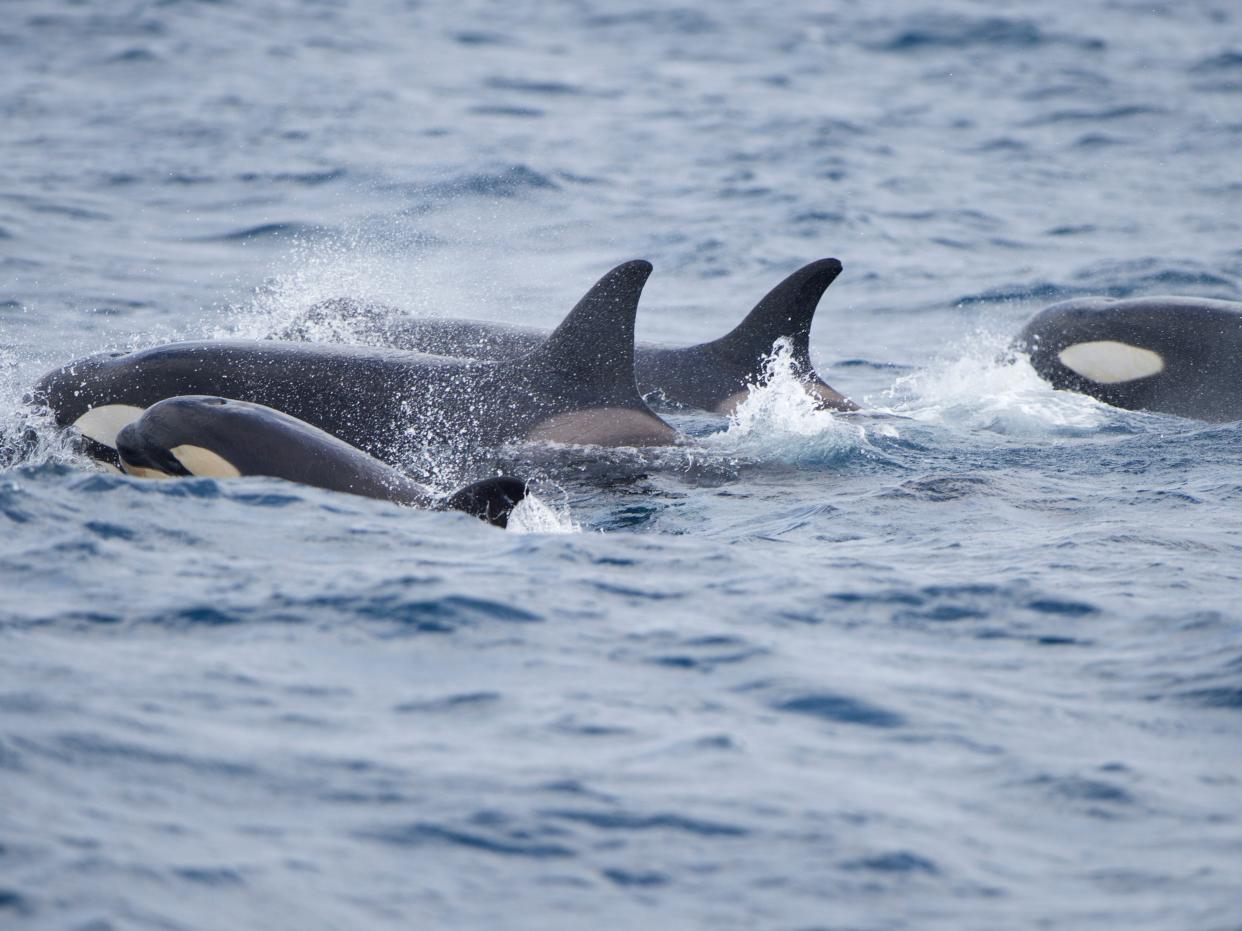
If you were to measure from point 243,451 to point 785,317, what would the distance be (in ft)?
15.3

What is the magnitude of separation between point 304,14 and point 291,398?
24434 mm

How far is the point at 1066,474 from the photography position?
10219 mm

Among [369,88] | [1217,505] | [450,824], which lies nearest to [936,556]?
[1217,505]

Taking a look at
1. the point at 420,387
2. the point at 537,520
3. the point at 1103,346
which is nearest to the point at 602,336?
the point at 420,387

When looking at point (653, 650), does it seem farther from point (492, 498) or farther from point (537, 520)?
point (537, 520)

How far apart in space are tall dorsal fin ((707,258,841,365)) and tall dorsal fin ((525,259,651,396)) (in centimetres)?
177

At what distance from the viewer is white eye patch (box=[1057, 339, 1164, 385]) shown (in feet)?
40.3

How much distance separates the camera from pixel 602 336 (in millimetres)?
10156

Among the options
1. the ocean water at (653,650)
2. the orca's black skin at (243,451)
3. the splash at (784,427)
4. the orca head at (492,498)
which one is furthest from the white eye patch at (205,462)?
the splash at (784,427)

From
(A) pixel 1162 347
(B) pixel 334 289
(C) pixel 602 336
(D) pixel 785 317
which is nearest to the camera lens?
(C) pixel 602 336

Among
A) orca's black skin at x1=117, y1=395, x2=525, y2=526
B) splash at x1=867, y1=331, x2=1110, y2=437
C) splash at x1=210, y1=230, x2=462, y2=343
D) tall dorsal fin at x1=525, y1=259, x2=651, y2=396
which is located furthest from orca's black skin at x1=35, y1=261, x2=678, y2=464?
splash at x1=867, y1=331, x2=1110, y2=437

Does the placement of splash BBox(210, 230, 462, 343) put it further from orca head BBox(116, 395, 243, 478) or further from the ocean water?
orca head BBox(116, 395, 243, 478)

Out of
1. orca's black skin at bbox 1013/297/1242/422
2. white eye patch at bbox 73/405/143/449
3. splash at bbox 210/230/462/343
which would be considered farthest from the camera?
splash at bbox 210/230/462/343

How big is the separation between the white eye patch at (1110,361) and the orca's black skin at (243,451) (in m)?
5.93
